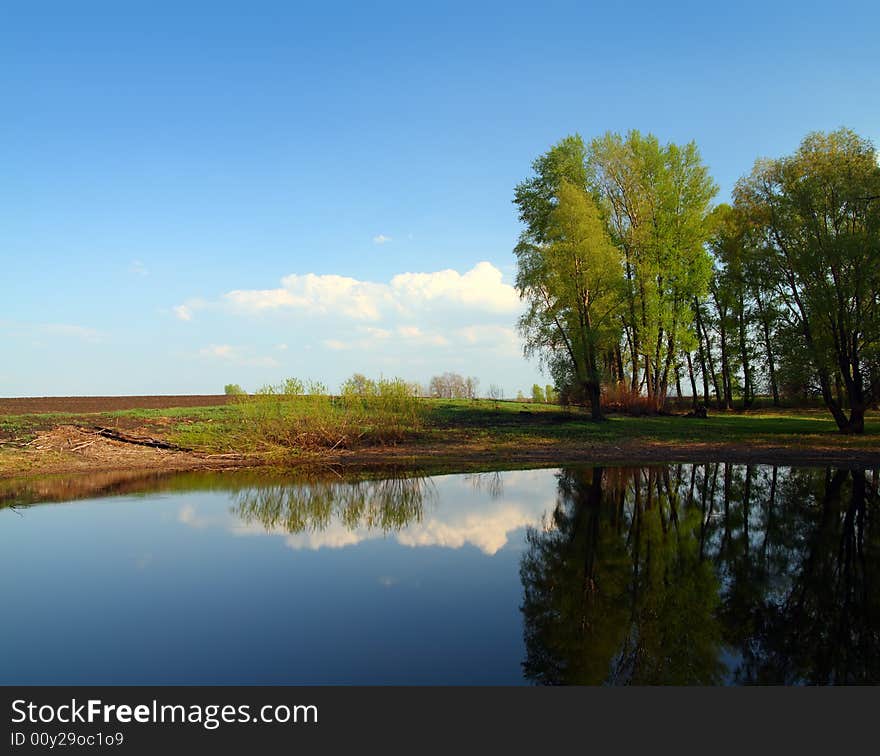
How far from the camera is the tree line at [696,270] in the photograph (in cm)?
2406

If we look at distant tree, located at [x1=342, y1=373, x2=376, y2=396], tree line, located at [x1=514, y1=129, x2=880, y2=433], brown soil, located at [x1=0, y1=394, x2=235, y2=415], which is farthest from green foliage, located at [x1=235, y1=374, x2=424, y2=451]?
brown soil, located at [x1=0, y1=394, x2=235, y2=415]

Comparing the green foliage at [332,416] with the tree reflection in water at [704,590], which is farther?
the green foliage at [332,416]

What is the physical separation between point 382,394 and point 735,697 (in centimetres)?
1903

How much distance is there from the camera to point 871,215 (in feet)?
77.0

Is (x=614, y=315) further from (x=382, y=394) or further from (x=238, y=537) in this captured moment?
(x=238, y=537)

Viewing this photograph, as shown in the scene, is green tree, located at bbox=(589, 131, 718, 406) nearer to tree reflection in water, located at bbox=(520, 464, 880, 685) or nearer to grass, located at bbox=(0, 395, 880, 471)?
grass, located at bbox=(0, 395, 880, 471)

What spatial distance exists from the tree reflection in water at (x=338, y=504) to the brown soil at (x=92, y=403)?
2311cm

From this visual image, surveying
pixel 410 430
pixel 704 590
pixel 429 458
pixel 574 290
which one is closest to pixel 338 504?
pixel 704 590

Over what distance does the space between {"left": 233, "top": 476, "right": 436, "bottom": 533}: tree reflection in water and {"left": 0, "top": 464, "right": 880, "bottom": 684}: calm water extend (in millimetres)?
106

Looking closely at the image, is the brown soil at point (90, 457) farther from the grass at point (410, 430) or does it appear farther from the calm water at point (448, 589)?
the calm water at point (448, 589)

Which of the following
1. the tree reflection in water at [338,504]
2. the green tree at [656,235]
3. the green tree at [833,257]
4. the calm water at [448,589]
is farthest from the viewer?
the green tree at [656,235]

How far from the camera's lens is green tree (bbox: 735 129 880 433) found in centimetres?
2336

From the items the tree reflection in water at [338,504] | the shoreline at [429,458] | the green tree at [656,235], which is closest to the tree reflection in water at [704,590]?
the tree reflection in water at [338,504]

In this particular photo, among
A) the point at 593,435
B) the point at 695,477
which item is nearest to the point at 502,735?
the point at 695,477
